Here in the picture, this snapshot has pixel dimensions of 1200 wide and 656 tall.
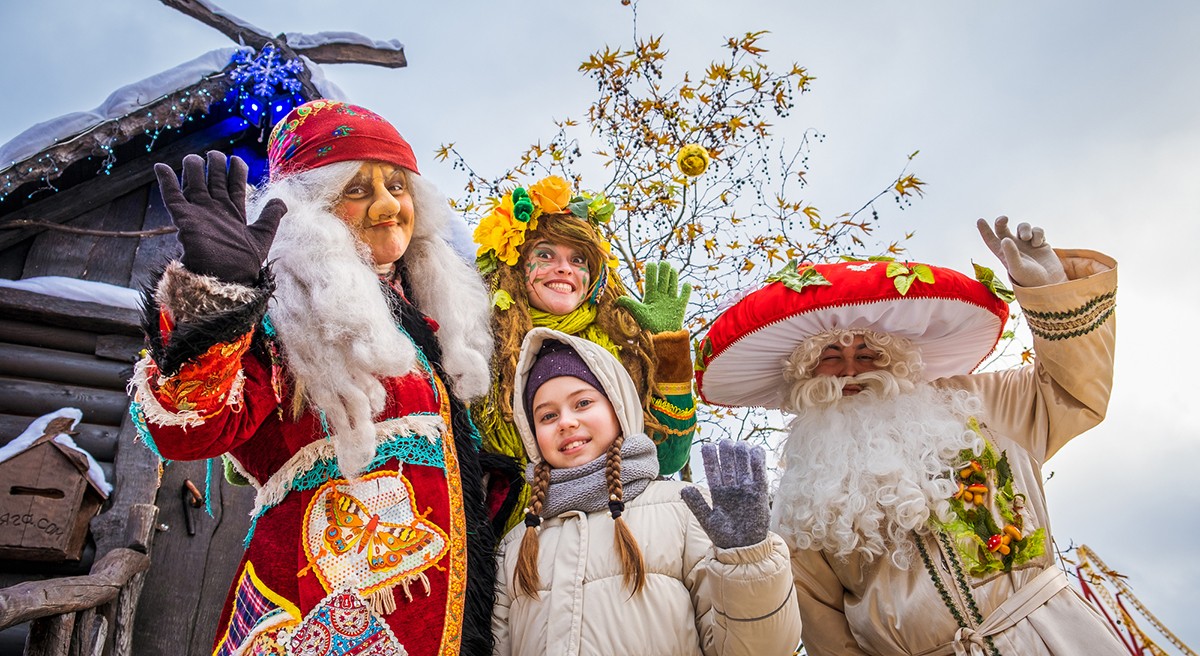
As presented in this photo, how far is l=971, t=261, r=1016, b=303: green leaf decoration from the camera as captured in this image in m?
2.99

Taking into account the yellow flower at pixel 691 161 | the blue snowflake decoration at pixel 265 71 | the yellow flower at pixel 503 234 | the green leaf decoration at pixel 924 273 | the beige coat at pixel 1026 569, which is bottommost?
the beige coat at pixel 1026 569

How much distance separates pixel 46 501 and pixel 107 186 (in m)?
2.06

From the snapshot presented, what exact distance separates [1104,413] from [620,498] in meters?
1.70

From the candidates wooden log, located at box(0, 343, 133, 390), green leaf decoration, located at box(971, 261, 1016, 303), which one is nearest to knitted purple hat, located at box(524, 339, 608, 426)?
green leaf decoration, located at box(971, 261, 1016, 303)

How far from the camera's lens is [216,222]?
2.03 metres

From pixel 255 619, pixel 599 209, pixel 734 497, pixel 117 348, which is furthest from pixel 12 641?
pixel 734 497

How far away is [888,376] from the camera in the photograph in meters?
3.18

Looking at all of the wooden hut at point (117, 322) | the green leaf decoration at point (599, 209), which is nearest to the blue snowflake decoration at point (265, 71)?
the wooden hut at point (117, 322)

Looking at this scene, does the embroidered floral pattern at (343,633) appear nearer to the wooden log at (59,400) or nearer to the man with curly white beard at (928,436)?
the man with curly white beard at (928,436)

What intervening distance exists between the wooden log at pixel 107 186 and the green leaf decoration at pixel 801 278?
4.25m

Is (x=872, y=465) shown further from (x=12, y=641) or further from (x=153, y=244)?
(x=153, y=244)

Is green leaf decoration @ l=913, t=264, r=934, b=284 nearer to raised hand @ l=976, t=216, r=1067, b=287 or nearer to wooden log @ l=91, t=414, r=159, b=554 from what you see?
raised hand @ l=976, t=216, r=1067, b=287

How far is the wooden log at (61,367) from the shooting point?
15.7 feet

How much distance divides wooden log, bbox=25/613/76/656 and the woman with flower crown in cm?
230
